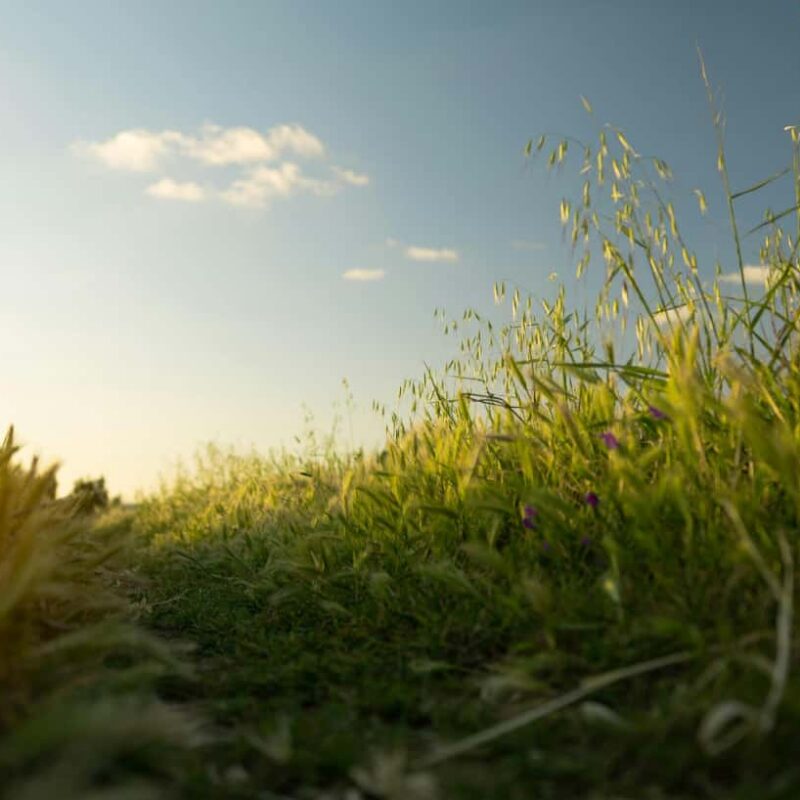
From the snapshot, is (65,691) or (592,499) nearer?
(65,691)

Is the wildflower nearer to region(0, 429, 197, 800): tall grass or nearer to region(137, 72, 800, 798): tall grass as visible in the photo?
region(137, 72, 800, 798): tall grass

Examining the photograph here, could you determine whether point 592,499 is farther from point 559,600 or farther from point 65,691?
point 65,691

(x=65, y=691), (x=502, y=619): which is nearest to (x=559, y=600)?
(x=502, y=619)

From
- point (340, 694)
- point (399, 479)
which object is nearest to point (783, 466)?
point (340, 694)

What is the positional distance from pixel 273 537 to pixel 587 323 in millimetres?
2069

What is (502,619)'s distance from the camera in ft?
8.54

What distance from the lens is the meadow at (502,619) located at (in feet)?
5.77

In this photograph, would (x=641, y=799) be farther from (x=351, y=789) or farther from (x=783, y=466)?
(x=783, y=466)

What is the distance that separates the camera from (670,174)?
12.0 ft

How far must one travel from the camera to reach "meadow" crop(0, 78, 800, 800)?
5.77ft

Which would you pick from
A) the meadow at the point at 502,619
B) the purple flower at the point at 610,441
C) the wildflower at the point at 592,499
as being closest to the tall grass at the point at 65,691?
the meadow at the point at 502,619

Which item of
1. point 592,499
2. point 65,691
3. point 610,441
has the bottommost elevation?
point 65,691

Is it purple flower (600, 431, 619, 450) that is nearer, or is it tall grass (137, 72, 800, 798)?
tall grass (137, 72, 800, 798)

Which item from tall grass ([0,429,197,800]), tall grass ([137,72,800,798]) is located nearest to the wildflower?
tall grass ([137,72,800,798])
